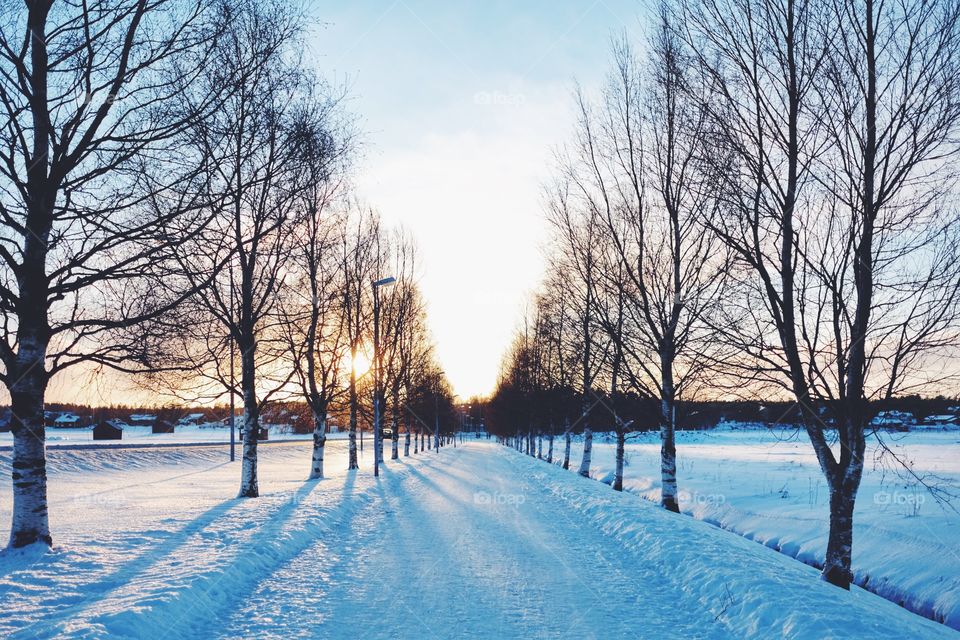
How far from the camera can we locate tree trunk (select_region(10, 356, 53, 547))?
7859 millimetres

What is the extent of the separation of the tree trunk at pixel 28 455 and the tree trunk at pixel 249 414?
6529 millimetres

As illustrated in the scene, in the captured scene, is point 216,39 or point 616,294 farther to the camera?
point 616,294

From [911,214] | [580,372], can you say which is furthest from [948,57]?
[580,372]

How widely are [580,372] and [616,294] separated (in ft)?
40.8

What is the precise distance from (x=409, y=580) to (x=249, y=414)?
371 inches

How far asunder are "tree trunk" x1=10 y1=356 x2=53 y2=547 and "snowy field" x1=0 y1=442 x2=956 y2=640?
1.73ft

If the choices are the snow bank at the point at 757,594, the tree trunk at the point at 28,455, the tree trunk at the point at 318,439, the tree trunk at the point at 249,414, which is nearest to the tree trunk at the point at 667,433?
the snow bank at the point at 757,594

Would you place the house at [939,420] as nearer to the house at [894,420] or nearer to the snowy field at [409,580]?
the house at [894,420]

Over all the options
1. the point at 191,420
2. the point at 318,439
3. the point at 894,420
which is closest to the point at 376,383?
the point at 318,439

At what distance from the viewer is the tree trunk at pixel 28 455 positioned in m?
7.86

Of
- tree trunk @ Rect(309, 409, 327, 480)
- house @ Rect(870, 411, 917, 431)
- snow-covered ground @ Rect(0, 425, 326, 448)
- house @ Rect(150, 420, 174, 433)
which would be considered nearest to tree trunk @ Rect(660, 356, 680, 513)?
house @ Rect(870, 411, 917, 431)

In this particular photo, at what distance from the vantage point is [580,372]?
1083 inches

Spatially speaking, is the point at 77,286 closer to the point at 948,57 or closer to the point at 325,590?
the point at 325,590

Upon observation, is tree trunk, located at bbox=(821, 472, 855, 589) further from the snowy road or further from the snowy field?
the snowy road
